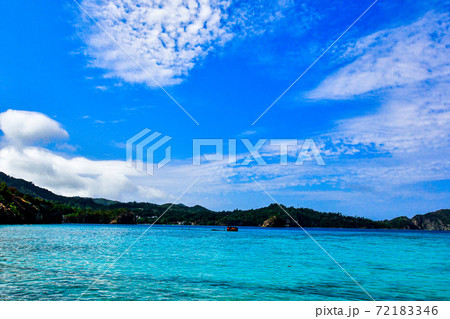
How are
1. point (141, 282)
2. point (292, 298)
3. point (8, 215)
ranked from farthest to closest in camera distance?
point (8, 215) → point (141, 282) → point (292, 298)

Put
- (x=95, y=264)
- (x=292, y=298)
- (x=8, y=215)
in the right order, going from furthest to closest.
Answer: (x=8, y=215) < (x=95, y=264) < (x=292, y=298)

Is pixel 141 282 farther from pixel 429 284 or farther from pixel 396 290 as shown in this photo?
pixel 429 284

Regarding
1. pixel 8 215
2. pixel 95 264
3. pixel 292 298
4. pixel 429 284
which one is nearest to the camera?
pixel 292 298

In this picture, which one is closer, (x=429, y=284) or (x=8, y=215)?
(x=429, y=284)

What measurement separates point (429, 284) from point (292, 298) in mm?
10430

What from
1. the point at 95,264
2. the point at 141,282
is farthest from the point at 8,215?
the point at 141,282
